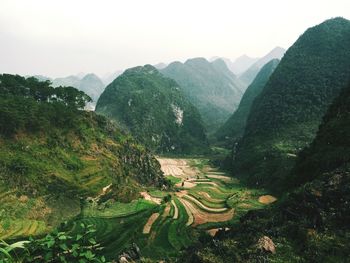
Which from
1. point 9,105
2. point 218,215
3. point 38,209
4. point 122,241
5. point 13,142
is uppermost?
point 9,105

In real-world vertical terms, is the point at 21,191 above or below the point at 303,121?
above

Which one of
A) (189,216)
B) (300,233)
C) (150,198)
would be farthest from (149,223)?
(300,233)

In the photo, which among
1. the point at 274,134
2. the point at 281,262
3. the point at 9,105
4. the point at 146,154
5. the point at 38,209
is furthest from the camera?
the point at 274,134

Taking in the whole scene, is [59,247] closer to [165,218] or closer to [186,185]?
[165,218]

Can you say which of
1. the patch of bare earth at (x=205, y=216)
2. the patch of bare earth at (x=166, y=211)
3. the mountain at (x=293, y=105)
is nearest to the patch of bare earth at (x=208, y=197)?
the patch of bare earth at (x=205, y=216)

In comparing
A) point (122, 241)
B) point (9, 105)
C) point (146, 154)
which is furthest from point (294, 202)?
point (146, 154)

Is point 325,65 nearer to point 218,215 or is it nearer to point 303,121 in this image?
point 303,121

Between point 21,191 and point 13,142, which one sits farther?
point 13,142
